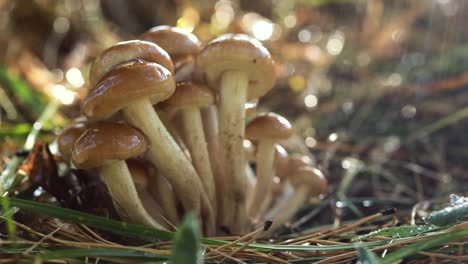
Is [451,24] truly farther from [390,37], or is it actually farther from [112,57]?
[112,57]

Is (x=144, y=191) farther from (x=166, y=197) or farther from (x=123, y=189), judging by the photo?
(x=123, y=189)

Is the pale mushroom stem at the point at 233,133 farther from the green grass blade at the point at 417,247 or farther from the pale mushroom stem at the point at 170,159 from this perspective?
the green grass blade at the point at 417,247

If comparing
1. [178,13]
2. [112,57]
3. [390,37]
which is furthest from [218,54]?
[390,37]

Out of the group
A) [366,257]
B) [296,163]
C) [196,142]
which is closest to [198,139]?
[196,142]

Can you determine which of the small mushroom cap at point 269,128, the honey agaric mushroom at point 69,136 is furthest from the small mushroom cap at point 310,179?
the honey agaric mushroom at point 69,136

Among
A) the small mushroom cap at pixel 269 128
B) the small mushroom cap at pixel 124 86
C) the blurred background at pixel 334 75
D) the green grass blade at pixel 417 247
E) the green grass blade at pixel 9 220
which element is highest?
the blurred background at pixel 334 75

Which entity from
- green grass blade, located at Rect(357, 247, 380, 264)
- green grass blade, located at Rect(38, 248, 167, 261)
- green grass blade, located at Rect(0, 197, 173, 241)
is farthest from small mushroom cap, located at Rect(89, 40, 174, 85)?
green grass blade, located at Rect(357, 247, 380, 264)

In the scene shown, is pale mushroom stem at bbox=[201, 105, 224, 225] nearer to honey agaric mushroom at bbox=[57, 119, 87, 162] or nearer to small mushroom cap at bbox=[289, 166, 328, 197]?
small mushroom cap at bbox=[289, 166, 328, 197]
